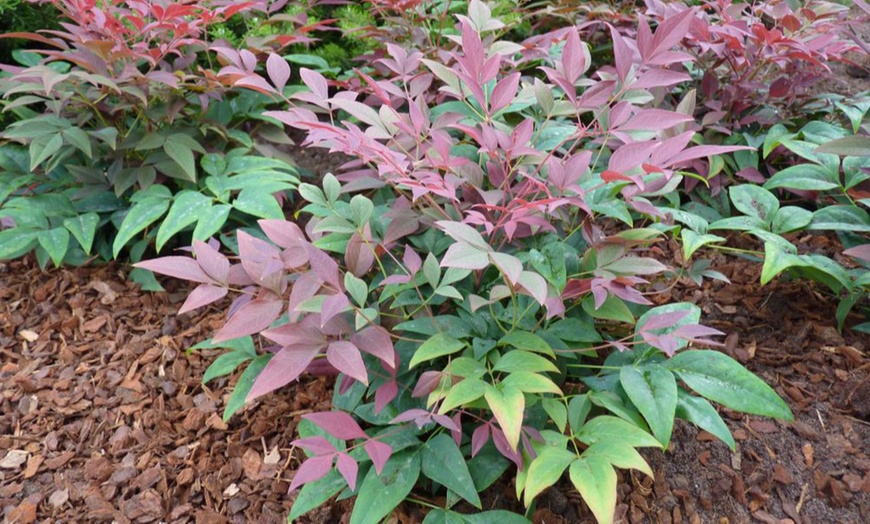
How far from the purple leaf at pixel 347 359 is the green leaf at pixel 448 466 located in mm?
277

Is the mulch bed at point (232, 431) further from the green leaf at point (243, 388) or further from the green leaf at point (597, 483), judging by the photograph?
the green leaf at point (597, 483)

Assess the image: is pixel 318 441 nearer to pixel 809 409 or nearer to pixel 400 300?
pixel 400 300

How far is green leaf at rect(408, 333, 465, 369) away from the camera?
128 centimetres

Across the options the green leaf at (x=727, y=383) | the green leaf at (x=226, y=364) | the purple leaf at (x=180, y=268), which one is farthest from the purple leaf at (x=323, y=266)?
the green leaf at (x=727, y=383)

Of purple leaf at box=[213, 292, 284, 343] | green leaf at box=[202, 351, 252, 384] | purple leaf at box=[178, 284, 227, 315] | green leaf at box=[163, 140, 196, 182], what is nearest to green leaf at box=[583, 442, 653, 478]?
purple leaf at box=[213, 292, 284, 343]

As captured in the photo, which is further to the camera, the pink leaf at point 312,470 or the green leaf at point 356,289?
the green leaf at point 356,289

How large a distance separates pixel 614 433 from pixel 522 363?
0.70 feet

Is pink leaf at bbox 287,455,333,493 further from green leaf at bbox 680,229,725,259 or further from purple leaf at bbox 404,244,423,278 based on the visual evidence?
green leaf at bbox 680,229,725,259

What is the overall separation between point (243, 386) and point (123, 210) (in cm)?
101

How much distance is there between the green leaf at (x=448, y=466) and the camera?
1275 mm

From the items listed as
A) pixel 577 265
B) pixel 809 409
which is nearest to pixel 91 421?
pixel 577 265

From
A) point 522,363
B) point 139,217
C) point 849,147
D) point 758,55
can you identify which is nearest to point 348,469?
point 522,363

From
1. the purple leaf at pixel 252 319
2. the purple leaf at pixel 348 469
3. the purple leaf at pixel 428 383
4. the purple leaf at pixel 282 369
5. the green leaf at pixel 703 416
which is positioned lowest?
the green leaf at pixel 703 416

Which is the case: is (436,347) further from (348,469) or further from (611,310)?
(611,310)
